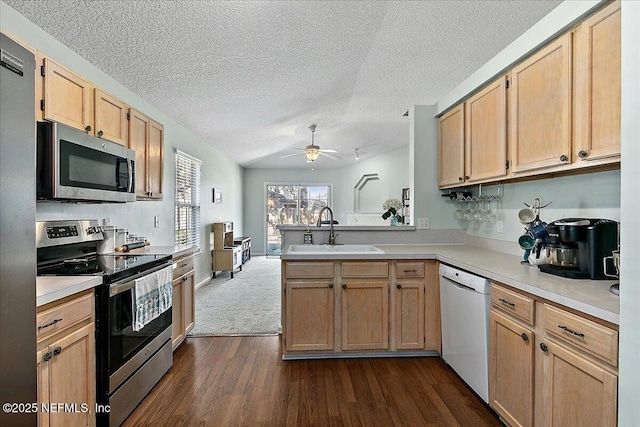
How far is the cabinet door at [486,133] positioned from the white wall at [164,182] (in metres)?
3.04

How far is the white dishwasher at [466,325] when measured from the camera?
2.00 m

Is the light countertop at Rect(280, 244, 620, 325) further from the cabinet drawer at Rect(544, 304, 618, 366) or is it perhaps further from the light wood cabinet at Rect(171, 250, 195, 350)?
the light wood cabinet at Rect(171, 250, 195, 350)

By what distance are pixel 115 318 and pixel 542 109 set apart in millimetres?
2704

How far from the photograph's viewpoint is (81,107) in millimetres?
2111

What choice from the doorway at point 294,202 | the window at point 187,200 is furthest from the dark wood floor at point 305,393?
the doorway at point 294,202

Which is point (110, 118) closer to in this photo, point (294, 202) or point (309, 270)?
point (309, 270)

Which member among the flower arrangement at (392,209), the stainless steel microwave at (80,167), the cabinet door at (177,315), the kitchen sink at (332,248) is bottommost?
the cabinet door at (177,315)

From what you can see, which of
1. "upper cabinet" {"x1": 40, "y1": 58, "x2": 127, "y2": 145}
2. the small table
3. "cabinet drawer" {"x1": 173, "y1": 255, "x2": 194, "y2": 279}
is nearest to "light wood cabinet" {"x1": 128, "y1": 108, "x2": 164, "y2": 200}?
"upper cabinet" {"x1": 40, "y1": 58, "x2": 127, "y2": 145}

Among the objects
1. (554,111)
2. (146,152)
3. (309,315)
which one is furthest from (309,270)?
(554,111)

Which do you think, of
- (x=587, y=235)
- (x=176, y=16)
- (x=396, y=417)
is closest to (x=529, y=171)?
(x=587, y=235)

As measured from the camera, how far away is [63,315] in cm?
145

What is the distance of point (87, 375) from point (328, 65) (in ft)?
9.50

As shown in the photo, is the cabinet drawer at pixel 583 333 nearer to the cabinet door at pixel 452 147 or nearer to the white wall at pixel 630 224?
the white wall at pixel 630 224

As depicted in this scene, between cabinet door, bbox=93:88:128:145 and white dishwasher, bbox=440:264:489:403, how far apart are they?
8.84 ft
